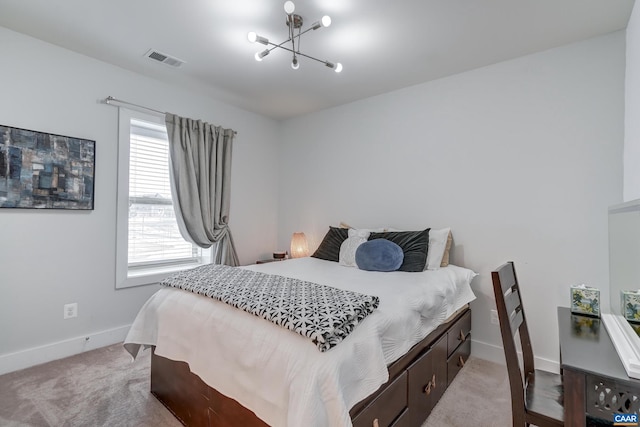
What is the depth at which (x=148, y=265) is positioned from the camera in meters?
3.00

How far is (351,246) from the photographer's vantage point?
2791 millimetres

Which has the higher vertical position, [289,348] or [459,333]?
[289,348]

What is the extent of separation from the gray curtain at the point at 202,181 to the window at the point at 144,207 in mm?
172

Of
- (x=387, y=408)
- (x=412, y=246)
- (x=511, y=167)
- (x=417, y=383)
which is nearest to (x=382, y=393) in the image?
(x=387, y=408)

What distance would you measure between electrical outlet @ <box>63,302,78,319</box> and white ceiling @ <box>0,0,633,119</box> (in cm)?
209

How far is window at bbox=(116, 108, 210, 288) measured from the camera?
2725mm

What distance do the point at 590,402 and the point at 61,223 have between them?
3315 mm

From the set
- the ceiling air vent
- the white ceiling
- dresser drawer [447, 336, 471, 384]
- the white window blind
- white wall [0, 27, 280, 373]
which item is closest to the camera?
the white ceiling

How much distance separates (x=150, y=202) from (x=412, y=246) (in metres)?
2.57

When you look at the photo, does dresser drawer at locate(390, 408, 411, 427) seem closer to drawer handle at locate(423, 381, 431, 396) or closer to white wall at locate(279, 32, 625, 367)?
drawer handle at locate(423, 381, 431, 396)

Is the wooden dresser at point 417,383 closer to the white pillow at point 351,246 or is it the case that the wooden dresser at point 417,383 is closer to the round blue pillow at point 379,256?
the round blue pillow at point 379,256

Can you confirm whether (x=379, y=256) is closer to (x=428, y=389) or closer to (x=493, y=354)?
(x=428, y=389)

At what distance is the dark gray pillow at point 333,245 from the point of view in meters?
2.94

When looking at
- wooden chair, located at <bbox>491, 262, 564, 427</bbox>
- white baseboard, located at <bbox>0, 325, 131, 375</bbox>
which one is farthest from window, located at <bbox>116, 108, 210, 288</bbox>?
wooden chair, located at <bbox>491, 262, 564, 427</bbox>
